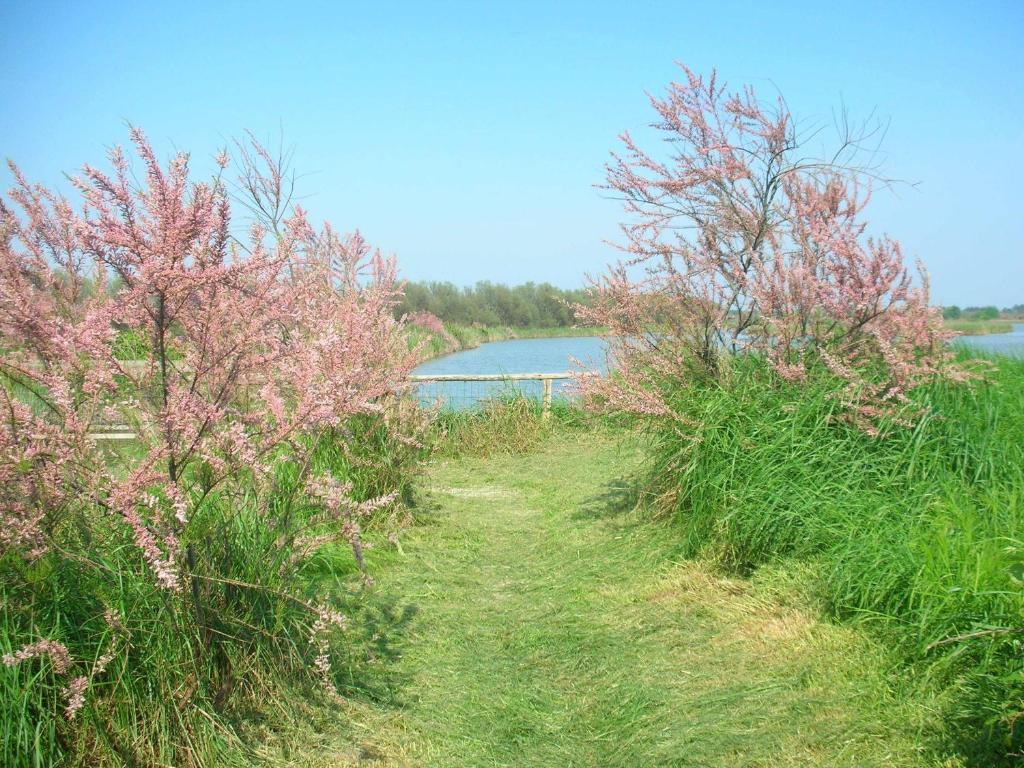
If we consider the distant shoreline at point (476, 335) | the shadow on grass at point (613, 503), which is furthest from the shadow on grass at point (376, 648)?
the distant shoreline at point (476, 335)

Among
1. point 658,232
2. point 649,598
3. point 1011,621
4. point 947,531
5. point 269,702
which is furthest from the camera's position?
point 658,232

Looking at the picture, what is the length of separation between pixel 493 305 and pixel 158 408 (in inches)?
948

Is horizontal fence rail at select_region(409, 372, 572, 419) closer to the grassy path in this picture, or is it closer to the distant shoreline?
the grassy path

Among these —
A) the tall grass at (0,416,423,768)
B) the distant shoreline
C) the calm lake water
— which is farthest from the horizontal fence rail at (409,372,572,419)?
the tall grass at (0,416,423,768)

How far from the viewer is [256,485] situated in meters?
3.42

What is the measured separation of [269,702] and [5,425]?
4.89ft

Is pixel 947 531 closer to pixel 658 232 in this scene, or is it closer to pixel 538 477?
pixel 658 232

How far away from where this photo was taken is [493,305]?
26953 millimetres

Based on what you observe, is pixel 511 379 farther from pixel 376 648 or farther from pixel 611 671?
pixel 611 671

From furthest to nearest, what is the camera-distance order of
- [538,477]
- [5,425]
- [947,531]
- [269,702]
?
[538,477] → [947,531] → [269,702] → [5,425]

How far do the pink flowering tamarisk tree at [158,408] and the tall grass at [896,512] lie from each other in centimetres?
234

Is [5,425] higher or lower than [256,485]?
higher

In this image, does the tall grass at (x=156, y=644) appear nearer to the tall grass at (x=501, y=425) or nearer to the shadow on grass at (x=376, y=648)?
the shadow on grass at (x=376, y=648)

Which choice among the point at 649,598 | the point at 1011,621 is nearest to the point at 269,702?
the point at 649,598
